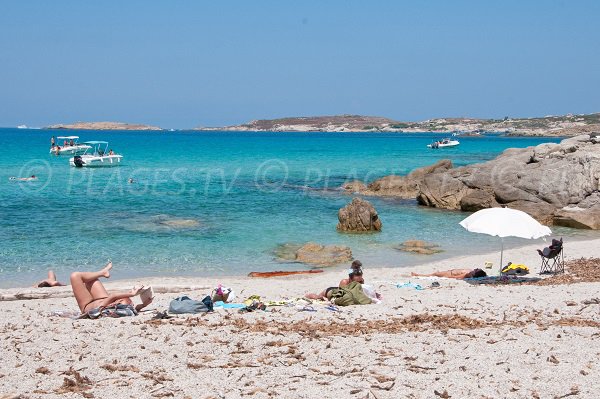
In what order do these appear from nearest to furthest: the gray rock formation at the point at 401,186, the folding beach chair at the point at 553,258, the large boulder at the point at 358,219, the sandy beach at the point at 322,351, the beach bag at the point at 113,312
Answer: the sandy beach at the point at 322,351 → the beach bag at the point at 113,312 → the folding beach chair at the point at 553,258 → the large boulder at the point at 358,219 → the gray rock formation at the point at 401,186

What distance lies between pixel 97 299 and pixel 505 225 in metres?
8.64

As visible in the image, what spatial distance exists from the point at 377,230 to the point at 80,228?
1125 centimetres

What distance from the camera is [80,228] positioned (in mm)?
24016

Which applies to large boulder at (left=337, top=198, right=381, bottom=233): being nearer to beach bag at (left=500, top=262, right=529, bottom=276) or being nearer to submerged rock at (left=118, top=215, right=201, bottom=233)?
submerged rock at (left=118, top=215, right=201, bottom=233)

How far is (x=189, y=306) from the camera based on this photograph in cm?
1093

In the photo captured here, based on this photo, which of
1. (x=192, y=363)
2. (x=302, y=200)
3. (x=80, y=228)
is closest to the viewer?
(x=192, y=363)

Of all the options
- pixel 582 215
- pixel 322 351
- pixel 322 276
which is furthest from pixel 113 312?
pixel 582 215

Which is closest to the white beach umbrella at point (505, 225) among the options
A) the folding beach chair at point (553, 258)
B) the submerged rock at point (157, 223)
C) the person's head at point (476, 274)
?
the folding beach chair at point (553, 258)

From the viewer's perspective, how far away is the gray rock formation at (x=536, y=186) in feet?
88.1

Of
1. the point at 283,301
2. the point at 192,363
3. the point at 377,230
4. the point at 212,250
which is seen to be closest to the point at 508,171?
the point at 377,230

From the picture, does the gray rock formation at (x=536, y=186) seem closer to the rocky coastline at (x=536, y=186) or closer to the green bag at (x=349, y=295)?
the rocky coastline at (x=536, y=186)

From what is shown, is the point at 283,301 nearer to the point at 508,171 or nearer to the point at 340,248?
the point at 340,248

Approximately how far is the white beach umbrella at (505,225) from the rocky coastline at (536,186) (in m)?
12.8

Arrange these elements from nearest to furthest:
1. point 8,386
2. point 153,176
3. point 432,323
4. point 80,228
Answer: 1. point 8,386
2. point 432,323
3. point 80,228
4. point 153,176
